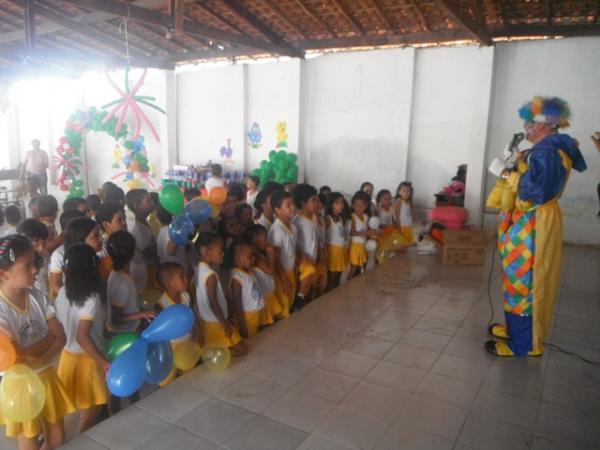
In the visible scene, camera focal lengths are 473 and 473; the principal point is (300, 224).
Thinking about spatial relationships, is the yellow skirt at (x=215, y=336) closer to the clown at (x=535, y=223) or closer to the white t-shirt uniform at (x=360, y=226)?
the clown at (x=535, y=223)

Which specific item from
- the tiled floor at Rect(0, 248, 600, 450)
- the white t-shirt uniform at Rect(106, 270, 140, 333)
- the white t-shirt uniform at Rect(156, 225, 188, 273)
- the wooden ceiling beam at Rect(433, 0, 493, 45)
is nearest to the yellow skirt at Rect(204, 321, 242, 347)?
the tiled floor at Rect(0, 248, 600, 450)

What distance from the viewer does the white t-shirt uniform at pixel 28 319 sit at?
6.12 ft

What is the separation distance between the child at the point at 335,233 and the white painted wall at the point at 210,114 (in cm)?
515

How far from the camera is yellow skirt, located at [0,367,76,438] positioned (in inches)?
78.7

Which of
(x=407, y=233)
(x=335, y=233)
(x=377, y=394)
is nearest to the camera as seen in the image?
(x=377, y=394)

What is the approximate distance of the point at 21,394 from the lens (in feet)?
5.92

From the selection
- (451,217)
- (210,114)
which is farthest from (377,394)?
(210,114)

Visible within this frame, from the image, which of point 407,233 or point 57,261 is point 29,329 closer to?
point 57,261

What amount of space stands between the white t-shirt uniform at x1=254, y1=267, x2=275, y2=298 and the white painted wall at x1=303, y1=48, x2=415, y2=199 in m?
4.86

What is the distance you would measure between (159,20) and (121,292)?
450cm

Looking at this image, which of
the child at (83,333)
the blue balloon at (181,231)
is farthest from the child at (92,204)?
the child at (83,333)

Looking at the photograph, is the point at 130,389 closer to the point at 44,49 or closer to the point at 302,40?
the point at 302,40

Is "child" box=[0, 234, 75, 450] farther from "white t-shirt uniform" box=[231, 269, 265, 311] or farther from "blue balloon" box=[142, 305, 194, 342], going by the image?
"white t-shirt uniform" box=[231, 269, 265, 311]

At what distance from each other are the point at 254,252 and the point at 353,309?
→ 115 cm
